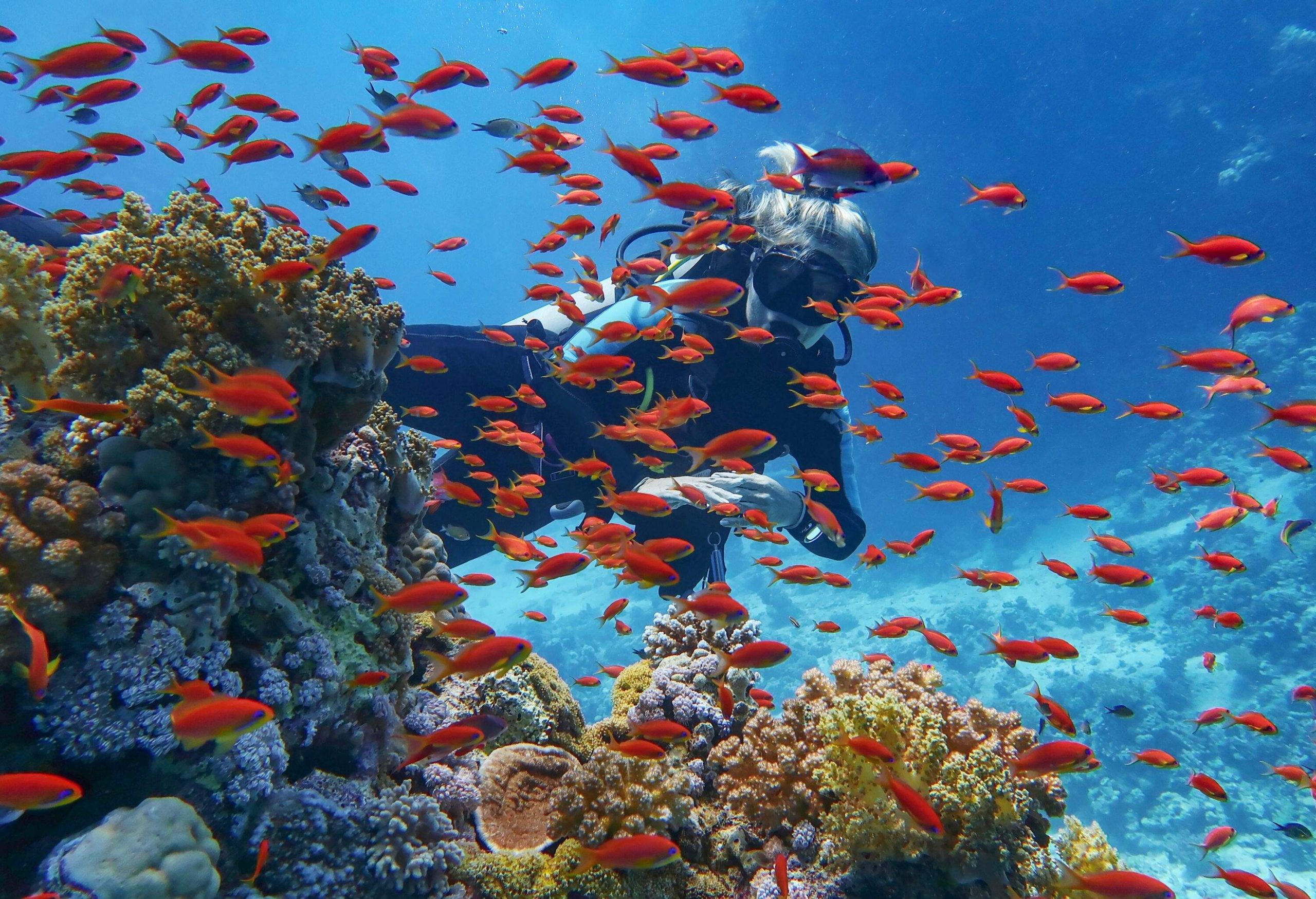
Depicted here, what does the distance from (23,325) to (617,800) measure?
12.6 ft

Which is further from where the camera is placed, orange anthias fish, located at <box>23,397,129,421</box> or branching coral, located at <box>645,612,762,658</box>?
branching coral, located at <box>645,612,762,658</box>

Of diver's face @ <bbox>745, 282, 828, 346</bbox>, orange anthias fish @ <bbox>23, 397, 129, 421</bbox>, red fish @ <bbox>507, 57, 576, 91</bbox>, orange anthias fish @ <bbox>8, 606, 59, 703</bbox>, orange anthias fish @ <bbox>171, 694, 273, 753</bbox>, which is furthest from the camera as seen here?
diver's face @ <bbox>745, 282, 828, 346</bbox>

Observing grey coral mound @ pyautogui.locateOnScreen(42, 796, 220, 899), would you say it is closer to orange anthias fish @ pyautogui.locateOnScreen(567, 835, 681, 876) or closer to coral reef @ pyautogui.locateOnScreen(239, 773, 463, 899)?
coral reef @ pyautogui.locateOnScreen(239, 773, 463, 899)

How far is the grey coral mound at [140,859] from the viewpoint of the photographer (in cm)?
164

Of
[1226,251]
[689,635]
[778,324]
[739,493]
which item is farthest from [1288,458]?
[689,635]

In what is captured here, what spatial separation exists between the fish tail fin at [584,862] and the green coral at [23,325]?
10.9 feet

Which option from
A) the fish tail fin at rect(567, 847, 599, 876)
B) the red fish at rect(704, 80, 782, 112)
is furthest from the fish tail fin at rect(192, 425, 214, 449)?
the red fish at rect(704, 80, 782, 112)

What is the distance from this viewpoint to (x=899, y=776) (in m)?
2.95

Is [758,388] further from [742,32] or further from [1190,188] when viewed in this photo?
[742,32]

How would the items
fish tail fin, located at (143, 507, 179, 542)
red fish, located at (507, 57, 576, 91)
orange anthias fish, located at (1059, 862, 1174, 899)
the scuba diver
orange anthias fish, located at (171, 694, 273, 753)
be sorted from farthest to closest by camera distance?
the scuba diver
red fish, located at (507, 57, 576, 91)
orange anthias fish, located at (1059, 862, 1174, 899)
fish tail fin, located at (143, 507, 179, 542)
orange anthias fish, located at (171, 694, 273, 753)

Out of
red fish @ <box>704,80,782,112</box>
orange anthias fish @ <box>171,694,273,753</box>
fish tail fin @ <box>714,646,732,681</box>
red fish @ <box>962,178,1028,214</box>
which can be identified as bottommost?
orange anthias fish @ <box>171,694,273,753</box>

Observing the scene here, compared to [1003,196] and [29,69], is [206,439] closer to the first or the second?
[29,69]

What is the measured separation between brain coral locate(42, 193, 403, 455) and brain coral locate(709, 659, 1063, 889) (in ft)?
10.2

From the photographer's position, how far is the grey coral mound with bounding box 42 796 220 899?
1643mm
